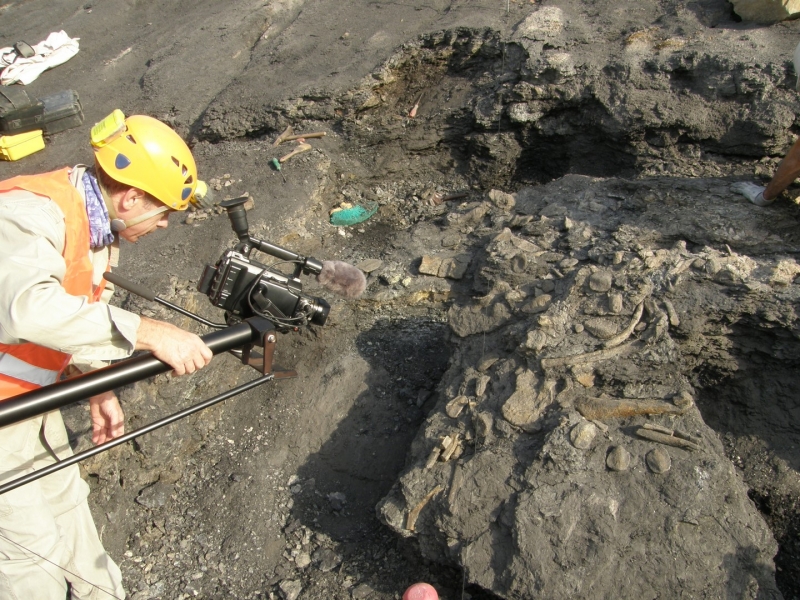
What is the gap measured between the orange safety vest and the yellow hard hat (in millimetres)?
169

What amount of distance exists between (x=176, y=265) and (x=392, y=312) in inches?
65.6

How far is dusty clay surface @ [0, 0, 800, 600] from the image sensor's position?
2324 mm

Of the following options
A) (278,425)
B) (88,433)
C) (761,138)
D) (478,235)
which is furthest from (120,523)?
(761,138)

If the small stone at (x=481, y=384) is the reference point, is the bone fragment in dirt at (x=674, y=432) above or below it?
above

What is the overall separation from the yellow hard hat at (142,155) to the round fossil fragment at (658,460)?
214 cm

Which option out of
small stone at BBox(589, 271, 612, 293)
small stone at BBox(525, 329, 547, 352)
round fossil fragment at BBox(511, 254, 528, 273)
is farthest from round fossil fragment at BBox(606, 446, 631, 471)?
round fossil fragment at BBox(511, 254, 528, 273)

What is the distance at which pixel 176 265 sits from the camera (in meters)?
4.28

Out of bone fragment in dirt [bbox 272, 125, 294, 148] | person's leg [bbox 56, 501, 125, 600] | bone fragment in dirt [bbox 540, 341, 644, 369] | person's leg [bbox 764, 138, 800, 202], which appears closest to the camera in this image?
person's leg [bbox 56, 501, 125, 600]

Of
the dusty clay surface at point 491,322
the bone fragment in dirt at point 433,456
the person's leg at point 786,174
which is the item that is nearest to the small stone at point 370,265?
the dusty clay surface at point 491,322

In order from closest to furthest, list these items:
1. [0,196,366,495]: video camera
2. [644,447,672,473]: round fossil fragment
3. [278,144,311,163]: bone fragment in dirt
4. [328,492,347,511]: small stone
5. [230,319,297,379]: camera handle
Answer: [0,196,366,495]: video camera, [230,319,297,379]: camera handle, [644,447,672,473]: round fossil fragment, [328,492,347,511]: small stone, [278,144,311,163]: bone fragment in dirt

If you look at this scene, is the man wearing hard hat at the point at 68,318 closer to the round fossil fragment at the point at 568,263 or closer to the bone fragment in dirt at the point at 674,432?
the bone fragment in dirt at the point at 674,432

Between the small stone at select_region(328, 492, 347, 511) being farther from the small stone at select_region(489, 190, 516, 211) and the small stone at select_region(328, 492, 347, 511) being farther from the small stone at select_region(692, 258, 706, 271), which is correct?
the small stone at select_region(489, 190, 516, 211)

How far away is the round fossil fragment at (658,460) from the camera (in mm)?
2273

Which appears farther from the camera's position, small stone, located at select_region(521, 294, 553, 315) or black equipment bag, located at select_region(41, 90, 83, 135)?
black equipment bag, located at select_region(41, 90, 83, 135)
